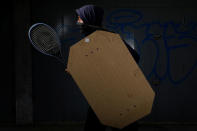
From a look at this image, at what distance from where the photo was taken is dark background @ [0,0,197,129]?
455 cm

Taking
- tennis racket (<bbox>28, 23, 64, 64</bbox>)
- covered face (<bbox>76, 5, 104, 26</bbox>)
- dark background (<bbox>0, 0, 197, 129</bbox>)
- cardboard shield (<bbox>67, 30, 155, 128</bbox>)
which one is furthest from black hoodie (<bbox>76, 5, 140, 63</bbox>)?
dark background (<bbox>0, 0, 197, 129</bbox>)

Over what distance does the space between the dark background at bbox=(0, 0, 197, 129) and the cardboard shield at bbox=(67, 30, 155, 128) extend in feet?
8.62

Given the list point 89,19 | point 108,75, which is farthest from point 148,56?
point 108,75

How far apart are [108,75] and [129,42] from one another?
8.77 ft

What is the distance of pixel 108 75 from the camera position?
2012 millimetres

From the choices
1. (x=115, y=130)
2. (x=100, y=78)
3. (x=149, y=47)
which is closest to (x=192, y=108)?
(x=149, y=47)

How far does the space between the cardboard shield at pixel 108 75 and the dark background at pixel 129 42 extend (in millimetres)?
2626

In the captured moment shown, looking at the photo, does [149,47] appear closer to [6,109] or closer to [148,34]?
[148,34]

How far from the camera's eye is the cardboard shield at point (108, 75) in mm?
1997

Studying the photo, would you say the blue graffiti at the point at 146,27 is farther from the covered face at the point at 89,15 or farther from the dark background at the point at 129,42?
the covered face at the point at 89,15

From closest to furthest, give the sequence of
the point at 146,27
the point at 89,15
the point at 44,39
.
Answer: the point at 89,15, the point at 44,39, the point at 146,27

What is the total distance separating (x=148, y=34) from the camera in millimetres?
4582

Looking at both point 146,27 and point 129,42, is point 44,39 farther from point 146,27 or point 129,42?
point 146,27

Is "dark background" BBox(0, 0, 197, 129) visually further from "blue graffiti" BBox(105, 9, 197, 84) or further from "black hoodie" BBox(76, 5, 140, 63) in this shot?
"black hoodie" BBox(76, 5, 140, 63)
